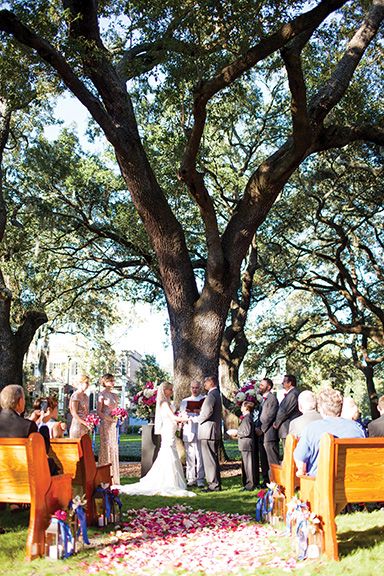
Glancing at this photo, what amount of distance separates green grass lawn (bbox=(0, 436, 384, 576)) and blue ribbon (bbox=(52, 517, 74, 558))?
0.28ft

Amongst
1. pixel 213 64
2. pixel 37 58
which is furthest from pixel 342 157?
pixel 37 58

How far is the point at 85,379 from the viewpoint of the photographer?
1012cm

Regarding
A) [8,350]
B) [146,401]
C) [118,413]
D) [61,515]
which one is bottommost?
[61,515]

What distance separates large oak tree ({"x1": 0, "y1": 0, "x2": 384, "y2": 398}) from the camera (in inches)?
412

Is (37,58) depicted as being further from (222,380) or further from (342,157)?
(222,380)

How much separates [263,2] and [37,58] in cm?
421

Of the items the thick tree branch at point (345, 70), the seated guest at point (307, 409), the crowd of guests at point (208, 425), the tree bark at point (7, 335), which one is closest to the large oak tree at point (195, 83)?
the thick tree branch at point (345, 70)

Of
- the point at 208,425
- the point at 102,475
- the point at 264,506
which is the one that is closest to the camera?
the point at 264,506

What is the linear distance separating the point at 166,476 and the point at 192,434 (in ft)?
4.75

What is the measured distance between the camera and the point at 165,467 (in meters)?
10.4

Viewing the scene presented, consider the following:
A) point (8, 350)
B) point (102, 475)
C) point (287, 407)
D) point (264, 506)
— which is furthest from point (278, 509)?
point (8, 350)

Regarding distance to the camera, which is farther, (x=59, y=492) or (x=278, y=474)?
(x=278, y=474)

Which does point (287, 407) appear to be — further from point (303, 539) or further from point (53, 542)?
point (53, 542)

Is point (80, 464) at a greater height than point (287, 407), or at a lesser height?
lesser
